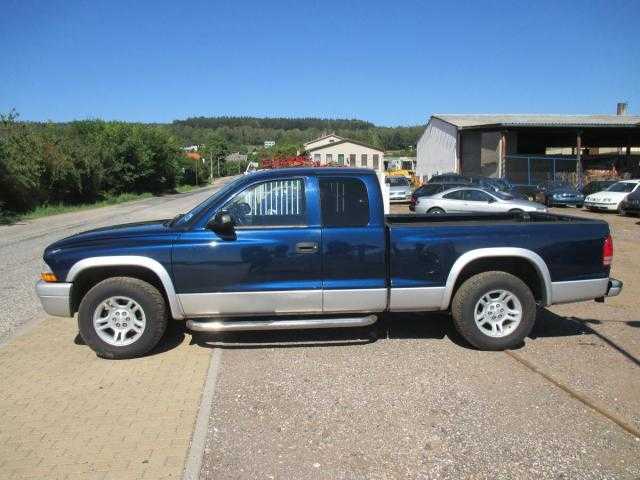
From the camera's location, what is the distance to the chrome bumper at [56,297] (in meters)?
5.23

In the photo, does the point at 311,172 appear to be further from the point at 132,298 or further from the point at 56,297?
the point at 56,297

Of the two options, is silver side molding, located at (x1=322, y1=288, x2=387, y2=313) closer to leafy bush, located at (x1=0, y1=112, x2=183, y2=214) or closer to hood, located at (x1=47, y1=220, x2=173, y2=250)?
hood, located at (x1=47, y1=220, x2=173, y2=250)

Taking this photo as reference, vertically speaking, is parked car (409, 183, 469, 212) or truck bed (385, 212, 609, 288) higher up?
parked car (409, 183, 469, 212)

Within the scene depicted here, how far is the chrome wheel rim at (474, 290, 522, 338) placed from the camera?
5.46 m

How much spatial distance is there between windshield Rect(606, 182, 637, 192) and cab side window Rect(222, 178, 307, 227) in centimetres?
2183

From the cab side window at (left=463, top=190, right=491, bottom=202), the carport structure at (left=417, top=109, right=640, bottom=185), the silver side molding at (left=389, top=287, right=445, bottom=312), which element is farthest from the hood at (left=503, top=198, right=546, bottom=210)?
the carport structure at (left=417, top=109, right=640, bottom=185)

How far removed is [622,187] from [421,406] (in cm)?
2272

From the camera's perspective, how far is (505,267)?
569 cm

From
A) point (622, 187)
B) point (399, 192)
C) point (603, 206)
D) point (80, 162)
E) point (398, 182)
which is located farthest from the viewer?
point (80, 162)

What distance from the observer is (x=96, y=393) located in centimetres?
459

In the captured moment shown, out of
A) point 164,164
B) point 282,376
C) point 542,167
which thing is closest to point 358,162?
point 164,164

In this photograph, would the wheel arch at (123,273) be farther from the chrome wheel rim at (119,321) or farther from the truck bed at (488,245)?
the truck bed at (488,245)

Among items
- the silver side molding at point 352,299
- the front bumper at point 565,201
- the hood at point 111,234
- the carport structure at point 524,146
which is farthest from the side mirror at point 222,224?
the carport structure at point 524,146

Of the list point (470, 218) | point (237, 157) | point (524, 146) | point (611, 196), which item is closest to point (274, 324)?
point (470, 218)
